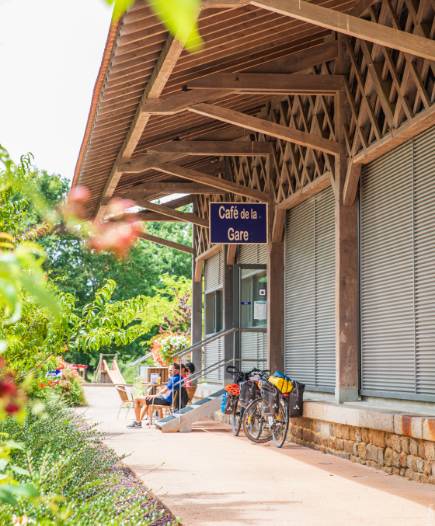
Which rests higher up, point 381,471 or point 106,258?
point 106,258

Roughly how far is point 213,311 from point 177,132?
791 centimetres

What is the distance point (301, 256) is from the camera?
14148mm

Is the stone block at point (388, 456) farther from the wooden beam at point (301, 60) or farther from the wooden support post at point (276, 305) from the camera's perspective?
the wooden support post at point (276, 305)

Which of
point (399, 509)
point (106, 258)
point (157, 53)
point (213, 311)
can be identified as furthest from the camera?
point (106, 258)

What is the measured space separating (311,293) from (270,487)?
5587mm

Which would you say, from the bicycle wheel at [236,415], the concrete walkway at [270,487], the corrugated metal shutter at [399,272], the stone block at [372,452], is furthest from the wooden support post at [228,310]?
the stone block at [372,452]

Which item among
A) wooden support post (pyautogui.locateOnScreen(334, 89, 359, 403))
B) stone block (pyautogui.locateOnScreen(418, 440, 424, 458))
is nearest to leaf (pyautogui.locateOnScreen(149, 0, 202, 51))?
stone block (pyautogui.locateOnScreen(418, 440, 424, 458))

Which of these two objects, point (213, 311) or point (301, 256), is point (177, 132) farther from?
point (213, 311)

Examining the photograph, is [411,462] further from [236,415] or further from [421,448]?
[236,415]

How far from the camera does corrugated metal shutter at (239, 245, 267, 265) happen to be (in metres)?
16.5

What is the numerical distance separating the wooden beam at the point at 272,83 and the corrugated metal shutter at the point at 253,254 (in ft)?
16.8

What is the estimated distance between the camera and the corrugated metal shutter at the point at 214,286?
2006cm

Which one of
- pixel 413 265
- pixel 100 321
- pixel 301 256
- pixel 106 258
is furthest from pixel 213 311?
pixel 106 258

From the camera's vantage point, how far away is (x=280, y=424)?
12391mm
